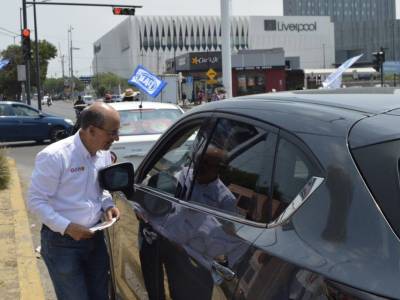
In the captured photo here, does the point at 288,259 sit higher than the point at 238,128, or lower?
lower

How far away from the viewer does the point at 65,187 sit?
339 cm

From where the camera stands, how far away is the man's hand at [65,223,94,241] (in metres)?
3.30

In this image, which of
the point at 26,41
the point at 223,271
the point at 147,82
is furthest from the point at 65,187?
the point at 26,41

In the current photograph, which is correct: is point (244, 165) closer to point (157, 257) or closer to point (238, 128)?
point (238, 128)

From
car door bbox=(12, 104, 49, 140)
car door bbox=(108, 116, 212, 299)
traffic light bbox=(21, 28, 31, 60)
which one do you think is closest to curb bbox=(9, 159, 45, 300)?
car door bbox=(108, 116, 212, 299)

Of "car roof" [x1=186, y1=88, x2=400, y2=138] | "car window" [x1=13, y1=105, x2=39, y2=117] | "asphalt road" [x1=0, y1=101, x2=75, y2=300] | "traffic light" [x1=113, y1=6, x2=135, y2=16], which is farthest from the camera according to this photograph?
"traffic light" [x1=113, y1=6, x2=135, y2=16]

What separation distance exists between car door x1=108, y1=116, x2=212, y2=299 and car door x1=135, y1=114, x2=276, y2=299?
0.04m

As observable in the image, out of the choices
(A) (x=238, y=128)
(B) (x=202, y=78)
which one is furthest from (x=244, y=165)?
(B) (x=202, y=78)

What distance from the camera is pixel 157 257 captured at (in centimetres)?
303

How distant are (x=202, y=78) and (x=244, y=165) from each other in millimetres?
72010

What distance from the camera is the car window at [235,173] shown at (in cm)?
238

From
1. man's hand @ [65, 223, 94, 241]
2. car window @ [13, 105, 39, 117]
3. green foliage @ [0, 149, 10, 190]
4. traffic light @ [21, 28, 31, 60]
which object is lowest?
green foliage @ [0, 149, 10, 190]

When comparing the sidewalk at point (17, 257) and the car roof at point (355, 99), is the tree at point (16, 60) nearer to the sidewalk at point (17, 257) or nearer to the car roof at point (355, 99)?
the sidewalk at point (17, 257)

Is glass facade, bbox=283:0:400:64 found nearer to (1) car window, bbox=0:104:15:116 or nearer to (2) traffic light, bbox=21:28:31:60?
(2) traffic light, bbox=21:28:31:60
